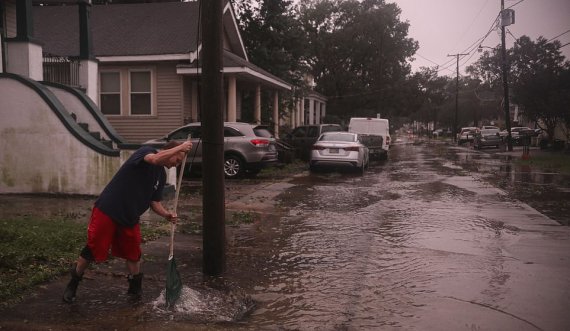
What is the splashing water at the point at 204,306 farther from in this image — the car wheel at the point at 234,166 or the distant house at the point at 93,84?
the car wheel at the point at 234,166

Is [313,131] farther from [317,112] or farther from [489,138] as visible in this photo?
[317,112]

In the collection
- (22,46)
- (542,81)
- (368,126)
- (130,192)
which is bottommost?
(130,192)

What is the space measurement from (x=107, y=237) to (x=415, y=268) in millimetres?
3513

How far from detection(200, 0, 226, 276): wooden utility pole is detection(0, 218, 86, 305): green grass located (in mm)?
1756

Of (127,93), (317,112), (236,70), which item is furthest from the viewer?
(317,112)

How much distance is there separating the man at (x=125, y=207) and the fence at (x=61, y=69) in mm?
10211

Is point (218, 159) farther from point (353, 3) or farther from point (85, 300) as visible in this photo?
point (353, 3)

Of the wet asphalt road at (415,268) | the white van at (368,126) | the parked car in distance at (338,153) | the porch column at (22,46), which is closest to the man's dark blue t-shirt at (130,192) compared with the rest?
the wet asphalt road at (415,268)

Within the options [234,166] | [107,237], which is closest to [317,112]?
[234,166]

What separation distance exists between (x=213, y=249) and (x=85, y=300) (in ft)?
4.48

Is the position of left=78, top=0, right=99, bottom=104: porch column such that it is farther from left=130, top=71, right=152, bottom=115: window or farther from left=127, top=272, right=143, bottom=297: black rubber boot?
left=127, top=272, right=143, bottom=297: black rubber boot

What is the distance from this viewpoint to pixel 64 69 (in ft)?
45.8

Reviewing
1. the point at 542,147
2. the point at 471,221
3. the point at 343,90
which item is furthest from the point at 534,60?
the point at 471,221

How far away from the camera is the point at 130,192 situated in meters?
4.56
